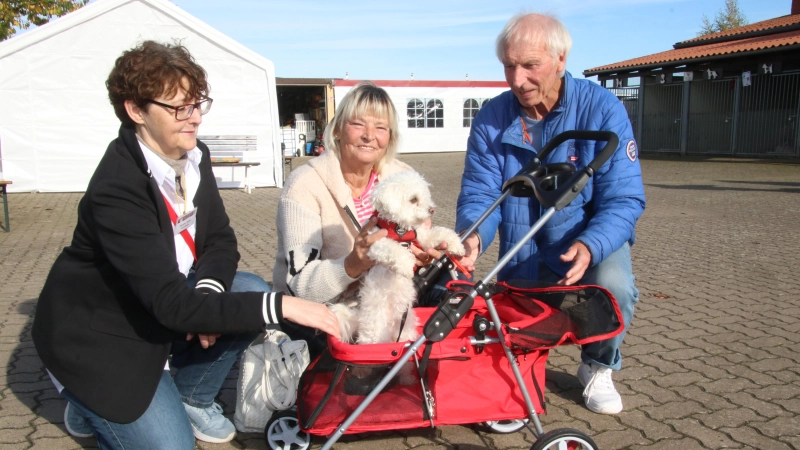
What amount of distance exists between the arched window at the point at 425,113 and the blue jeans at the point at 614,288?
24.3 metres

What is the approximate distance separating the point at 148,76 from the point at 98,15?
12.0m

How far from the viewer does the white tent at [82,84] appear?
12391 mm

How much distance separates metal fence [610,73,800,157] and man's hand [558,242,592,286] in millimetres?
19066

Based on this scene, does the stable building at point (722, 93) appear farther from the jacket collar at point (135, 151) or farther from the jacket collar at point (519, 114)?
the jacket collar at point (135, 151)

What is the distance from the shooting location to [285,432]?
277cm

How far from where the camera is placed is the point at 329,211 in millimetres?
3289

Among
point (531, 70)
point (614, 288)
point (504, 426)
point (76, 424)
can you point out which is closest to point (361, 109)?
point (531, 70)

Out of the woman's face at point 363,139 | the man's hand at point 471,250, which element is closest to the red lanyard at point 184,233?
the woman's face at point 363,139

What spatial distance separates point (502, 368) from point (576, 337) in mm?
329

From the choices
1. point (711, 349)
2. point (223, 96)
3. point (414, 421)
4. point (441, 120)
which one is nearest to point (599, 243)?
point (414, 421)

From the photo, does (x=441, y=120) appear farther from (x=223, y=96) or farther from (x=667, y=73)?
(x=223, y=96)

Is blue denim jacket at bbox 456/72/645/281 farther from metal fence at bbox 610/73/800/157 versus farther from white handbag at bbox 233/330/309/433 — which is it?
metal fence at bbox 610/73/800/157

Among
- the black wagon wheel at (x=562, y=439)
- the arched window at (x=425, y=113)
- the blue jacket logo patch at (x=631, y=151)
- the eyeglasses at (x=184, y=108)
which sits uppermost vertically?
the arched window at (x=425, y=113)

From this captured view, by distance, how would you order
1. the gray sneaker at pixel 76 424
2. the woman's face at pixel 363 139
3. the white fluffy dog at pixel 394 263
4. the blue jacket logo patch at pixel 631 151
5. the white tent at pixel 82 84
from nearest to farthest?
1. the white fluffy dog at pixel 394 263
2. the gray sneaker at pixel 76 424
3. the blue jacket logo patch at pixel 631 151
4. the woman's face at pixel 363 139
5. the white tent at pixel 82 84
